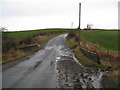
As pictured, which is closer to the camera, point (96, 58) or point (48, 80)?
point (48, 80)

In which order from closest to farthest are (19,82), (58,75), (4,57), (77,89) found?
(77,89) < (19,82) < (58,75) < (4,57)

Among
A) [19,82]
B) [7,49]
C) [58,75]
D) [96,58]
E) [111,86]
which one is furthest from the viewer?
[7,49]

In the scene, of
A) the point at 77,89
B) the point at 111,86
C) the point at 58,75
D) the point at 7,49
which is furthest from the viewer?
the point at 7,49

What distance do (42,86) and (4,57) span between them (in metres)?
14.5

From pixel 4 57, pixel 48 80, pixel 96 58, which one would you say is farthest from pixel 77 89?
pixel 4 57

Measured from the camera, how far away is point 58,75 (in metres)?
14.9

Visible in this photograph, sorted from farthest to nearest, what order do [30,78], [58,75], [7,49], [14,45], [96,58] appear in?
[14,45], [7,49], [96,58], [58,75], [30,78]

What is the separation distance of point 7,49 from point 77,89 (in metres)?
20.3

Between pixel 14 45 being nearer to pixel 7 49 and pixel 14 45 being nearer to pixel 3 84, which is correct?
pixel 7 49

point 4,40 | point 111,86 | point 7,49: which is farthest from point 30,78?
point 4,40

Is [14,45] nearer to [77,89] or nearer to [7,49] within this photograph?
[7,49]

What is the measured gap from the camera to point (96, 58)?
854 inches

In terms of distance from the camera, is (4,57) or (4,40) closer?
(4,57)

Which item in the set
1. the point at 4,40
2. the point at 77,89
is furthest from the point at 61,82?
the point at 4,40
